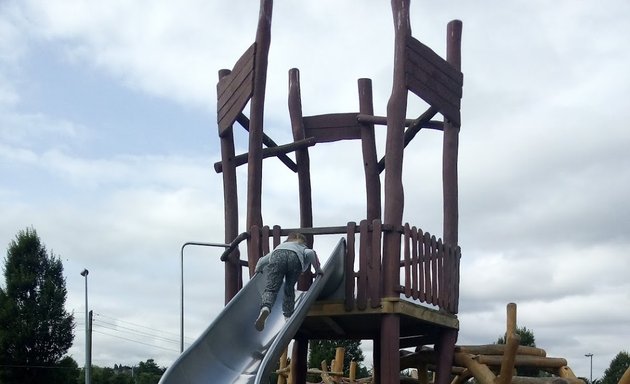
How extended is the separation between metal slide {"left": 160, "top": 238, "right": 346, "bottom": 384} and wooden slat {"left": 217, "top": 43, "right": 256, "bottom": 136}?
2593mm

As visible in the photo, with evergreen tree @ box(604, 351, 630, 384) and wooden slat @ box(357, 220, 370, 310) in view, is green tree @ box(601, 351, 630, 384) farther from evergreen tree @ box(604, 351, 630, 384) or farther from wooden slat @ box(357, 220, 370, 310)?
wooden slat @ box(357, 220, 370, 310)

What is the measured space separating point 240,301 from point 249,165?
2274 mm

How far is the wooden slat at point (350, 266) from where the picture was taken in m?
10.9

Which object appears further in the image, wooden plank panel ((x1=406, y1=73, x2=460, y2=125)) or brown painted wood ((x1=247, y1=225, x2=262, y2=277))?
wooden plank panel ((x1=406, y1=73, x2=460, y2=125))

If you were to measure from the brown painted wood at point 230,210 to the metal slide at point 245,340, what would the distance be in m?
1.16

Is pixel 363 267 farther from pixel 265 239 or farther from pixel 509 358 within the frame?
pixel 509 358

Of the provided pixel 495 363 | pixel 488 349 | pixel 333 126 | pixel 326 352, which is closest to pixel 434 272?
pixel 495 363

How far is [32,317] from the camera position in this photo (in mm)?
31062

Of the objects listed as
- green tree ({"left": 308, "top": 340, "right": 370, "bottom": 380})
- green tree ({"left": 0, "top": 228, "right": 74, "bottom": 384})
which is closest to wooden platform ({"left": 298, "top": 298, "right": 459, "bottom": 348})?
green tree ({"left": 0, "top": 228, "right": 74, "bottom": 384})

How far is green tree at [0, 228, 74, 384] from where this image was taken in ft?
100

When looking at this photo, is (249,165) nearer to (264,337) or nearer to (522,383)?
(264,337)

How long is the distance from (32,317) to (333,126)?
1934 cm

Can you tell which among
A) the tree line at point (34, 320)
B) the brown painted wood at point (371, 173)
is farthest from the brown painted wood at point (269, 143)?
the tree line at point (34, 320)

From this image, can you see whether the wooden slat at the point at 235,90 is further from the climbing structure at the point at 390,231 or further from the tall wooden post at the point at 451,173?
the tall wooden post at the point at 451,173
